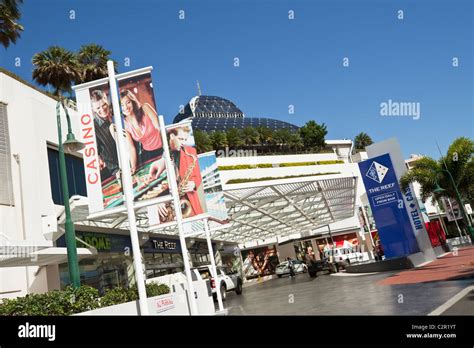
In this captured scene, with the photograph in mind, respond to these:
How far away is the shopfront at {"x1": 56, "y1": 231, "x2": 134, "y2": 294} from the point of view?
17.1 metres

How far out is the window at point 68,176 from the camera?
59.4 ft

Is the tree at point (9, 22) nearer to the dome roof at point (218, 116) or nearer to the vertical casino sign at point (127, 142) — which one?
the vertical casino sign at point (127, 142)

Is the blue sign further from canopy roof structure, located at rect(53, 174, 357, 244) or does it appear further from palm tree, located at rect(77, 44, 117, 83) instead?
palm tree, located at rect(77, 44, 117, 83)

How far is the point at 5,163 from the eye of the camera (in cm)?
1584

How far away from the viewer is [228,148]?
6719cm

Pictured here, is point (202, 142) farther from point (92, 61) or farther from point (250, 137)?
point (92, 61)

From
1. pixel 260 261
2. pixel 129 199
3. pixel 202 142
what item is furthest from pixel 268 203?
pixel 260 261

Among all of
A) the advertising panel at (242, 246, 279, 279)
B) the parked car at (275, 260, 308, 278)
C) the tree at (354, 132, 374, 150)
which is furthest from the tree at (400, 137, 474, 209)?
the tree at (354, 132, 374, 150)

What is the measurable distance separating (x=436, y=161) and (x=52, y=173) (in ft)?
71.3

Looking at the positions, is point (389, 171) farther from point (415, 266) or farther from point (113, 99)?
point (113, 99)

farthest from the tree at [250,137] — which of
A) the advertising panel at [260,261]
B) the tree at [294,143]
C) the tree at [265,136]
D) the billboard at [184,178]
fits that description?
the billboard at [184,178]

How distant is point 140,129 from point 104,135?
3.08 ft

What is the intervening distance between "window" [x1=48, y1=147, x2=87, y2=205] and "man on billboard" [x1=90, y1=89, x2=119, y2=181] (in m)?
8.48
